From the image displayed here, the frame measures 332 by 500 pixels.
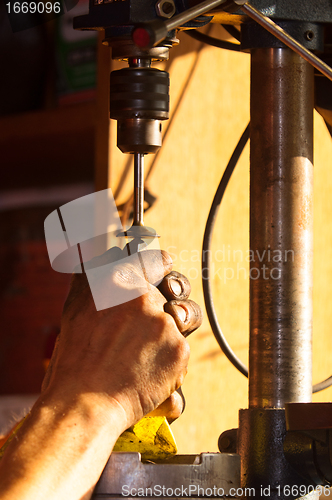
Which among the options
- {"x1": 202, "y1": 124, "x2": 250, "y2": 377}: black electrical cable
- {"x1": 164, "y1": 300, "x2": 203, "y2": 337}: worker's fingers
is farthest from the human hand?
{"x1": 202, "y1": 124, "x2": 250, "y2": 377}: black electrical cable

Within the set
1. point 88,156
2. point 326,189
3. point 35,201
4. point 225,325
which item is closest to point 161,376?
point 225,325

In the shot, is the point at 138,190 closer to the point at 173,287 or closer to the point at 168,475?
the point at 173,287

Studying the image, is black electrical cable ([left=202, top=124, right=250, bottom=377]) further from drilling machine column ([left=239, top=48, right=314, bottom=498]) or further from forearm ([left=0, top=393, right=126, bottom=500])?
forearm ([left=0, top=393, right=126, bottom=500])

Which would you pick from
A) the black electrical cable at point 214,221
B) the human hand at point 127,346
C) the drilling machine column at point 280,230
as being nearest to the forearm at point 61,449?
the human hand at point 127,346

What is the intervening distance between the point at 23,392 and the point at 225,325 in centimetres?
60

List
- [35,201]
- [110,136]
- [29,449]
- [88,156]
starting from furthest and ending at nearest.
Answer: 1. [35,201]
2. [88,156]
3. [110,136]
4. [29,449]

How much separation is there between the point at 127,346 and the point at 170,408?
0.09m

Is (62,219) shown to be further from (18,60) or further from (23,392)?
(23,392)

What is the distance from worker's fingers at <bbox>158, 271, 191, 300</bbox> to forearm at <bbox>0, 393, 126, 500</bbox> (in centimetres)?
12

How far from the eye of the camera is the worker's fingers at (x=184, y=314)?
19.1 inches

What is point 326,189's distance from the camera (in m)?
0.86

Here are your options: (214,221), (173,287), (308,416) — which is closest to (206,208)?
(214,221)

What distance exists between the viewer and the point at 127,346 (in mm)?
443

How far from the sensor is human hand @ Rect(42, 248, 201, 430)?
0.43 meters
